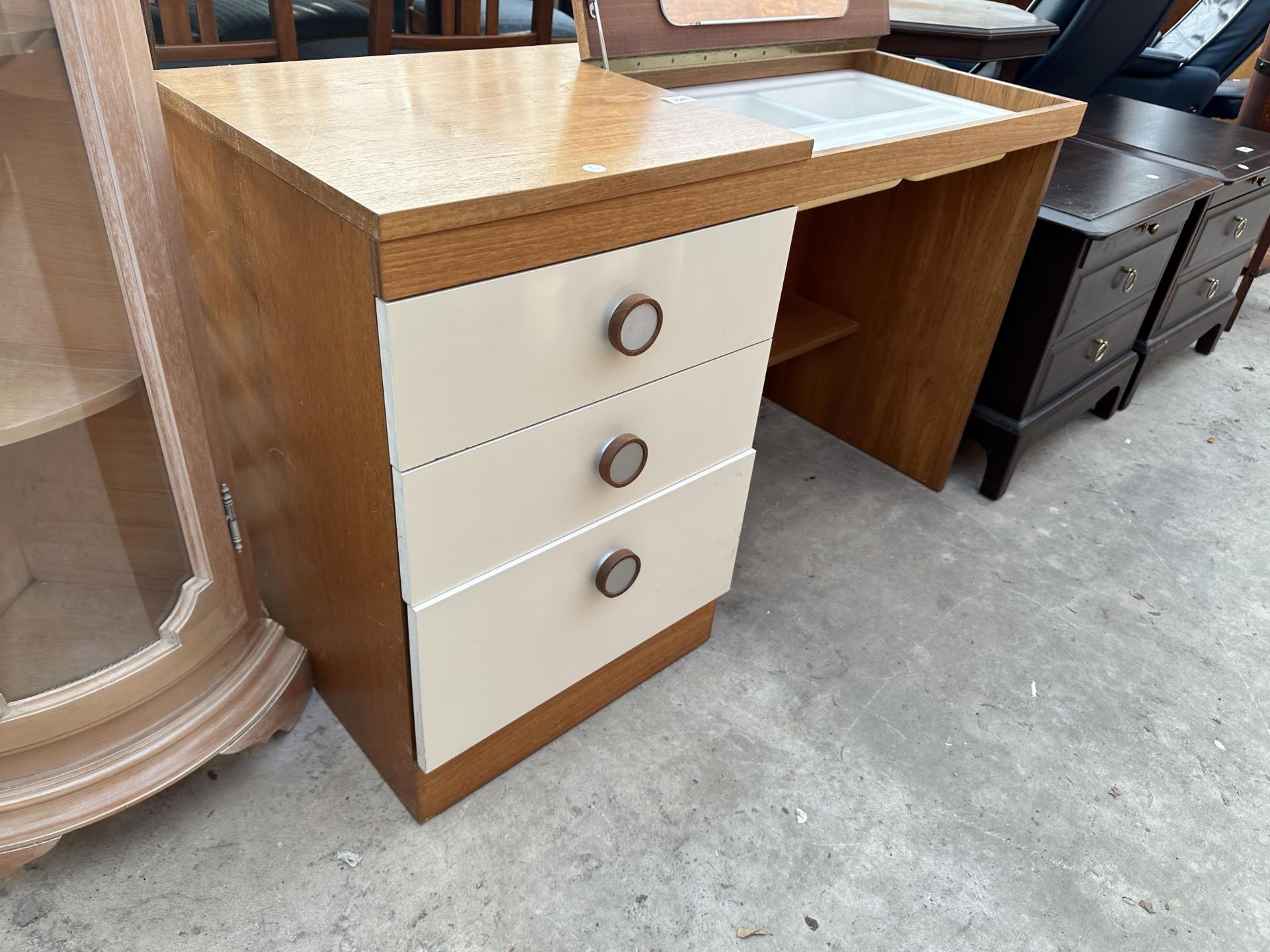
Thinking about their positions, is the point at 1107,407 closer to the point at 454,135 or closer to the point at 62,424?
the point at 454,135

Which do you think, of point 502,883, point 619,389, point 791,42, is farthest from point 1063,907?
point 791,42

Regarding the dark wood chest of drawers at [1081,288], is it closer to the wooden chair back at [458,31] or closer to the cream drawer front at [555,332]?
the cream drawer front at [555,332]

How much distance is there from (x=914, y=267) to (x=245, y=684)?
1256mm

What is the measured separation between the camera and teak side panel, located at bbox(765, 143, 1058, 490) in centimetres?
144

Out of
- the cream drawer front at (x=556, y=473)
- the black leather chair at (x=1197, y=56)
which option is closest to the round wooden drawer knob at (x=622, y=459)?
the cream drawer front at (x=556, y=473)

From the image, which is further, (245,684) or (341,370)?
(245,684)

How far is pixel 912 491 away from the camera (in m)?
1.71

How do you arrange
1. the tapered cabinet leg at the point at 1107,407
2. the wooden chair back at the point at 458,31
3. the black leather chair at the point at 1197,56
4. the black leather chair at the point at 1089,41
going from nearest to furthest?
1. the wooden chair back at the point at 458,31
2. the tapered cabinet leg at the point at 1107,407
3. the black leather chair at the point at 1089,41
4. the black leather chair at the point at 1197,56

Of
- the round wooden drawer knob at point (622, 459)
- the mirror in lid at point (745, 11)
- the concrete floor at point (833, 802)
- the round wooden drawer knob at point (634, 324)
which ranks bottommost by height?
the concrete floor at point (833, 802)

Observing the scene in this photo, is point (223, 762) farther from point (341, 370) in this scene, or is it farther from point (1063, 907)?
point (1063, 907)

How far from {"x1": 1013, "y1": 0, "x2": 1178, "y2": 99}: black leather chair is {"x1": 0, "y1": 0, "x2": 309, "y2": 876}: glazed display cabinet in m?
1.98

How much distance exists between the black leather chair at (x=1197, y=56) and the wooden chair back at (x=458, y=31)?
2008mm

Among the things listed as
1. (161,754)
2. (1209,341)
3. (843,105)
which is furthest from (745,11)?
(1209,341)

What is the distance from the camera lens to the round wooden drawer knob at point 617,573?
998mm
